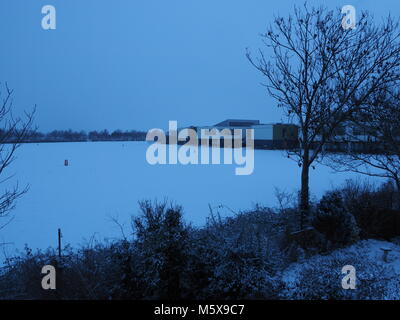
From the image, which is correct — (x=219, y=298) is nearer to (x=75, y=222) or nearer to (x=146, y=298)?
(x=146, y=298)

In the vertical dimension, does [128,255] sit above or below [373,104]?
below

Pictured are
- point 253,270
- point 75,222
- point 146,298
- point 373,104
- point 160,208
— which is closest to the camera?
point 253,270

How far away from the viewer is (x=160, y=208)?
5.34 m

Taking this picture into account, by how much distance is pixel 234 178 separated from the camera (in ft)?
64.0

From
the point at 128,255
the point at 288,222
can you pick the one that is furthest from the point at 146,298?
the point at 288,222

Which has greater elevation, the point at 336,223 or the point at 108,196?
the point at 336,223

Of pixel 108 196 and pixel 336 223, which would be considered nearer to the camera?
pixel 336 223

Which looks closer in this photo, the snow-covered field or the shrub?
the shrub

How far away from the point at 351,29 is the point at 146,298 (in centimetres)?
882

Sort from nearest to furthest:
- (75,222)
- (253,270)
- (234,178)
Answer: (253,270), (75,222), (234,178)

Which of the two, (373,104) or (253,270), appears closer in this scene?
(253,270)

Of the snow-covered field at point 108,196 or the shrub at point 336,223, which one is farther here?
the snow-covered field at point 108,196

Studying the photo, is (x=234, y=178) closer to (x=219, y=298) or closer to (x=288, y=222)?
(x=288, y=222)
